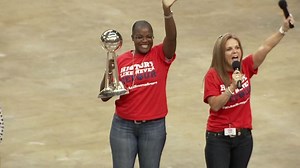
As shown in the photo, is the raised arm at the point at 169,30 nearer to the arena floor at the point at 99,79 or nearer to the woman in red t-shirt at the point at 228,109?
the woman in red t-shirt at the point at 228,109

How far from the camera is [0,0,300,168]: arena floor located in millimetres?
10375

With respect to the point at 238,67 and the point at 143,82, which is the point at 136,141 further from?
the point at 238,67

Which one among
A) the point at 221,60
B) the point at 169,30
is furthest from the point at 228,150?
the point at 169,30

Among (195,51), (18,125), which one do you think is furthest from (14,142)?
(195,51)

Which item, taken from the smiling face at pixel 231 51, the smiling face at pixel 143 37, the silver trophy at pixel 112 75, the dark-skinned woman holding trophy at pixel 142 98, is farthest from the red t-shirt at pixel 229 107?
the silver trophy at pixel 112 75

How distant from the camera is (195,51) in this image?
13.8 meters

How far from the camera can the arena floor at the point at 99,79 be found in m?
10.4

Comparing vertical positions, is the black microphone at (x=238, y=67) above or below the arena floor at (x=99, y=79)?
above

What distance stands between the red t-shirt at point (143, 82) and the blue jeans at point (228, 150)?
0.57 m

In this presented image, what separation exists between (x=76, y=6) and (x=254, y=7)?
3226mm

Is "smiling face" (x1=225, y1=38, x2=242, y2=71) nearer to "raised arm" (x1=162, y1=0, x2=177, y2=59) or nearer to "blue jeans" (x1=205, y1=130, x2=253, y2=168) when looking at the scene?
→ "raised arm" (x1=162, y1=0, x2=177, y2=59)

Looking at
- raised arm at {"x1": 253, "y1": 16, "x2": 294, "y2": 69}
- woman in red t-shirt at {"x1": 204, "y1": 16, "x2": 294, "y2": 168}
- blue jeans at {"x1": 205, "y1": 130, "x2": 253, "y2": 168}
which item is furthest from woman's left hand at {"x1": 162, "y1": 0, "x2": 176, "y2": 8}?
blue jeans at {"x1": 205, "y1": 130, "x2": 253, "y2": 168}

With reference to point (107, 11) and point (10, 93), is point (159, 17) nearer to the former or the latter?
point (107, 11)

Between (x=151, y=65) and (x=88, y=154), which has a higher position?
(x=151, y=65)
